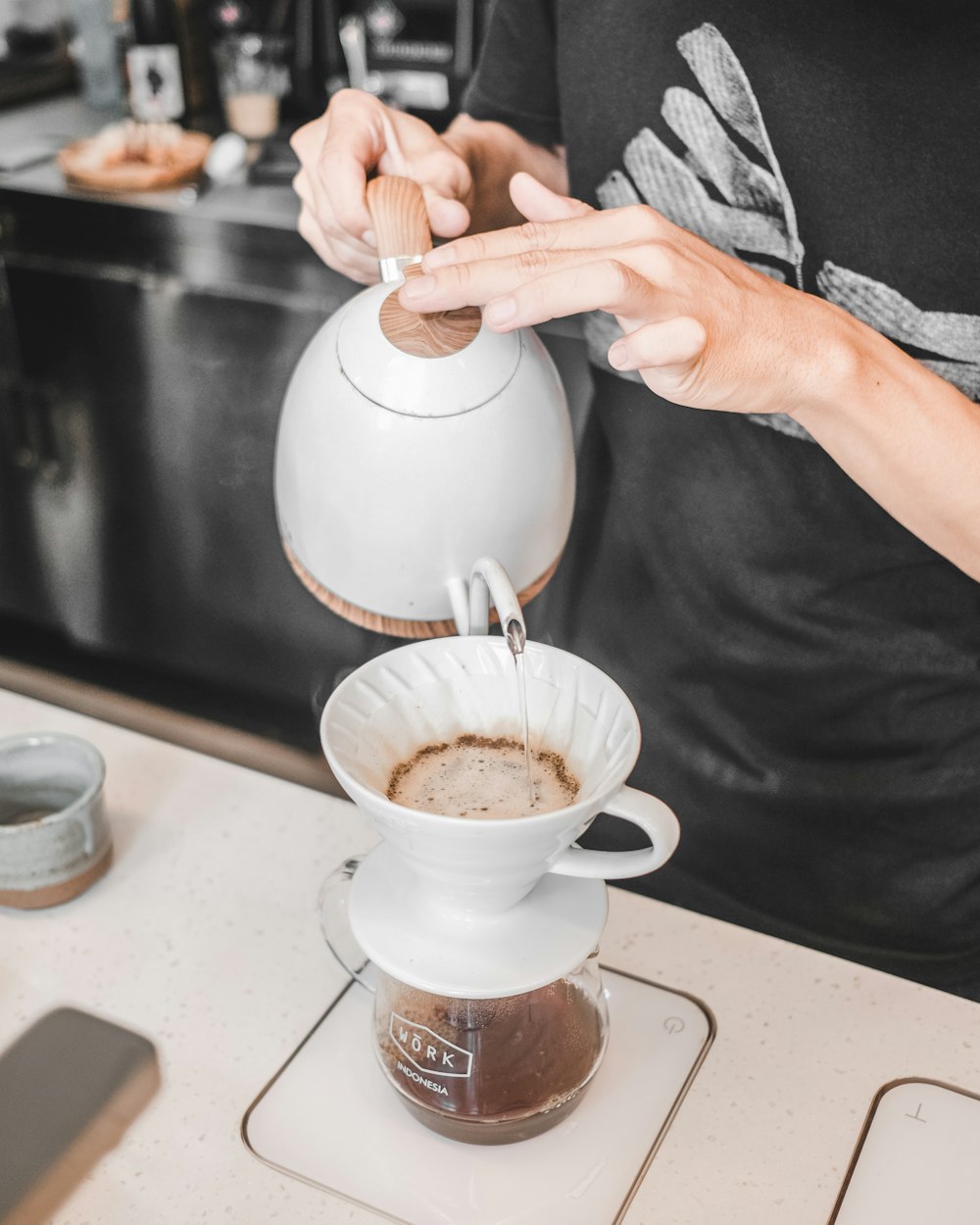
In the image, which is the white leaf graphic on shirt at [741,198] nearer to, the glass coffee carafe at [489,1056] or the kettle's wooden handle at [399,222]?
the kettle's wooden handle at [399,222]

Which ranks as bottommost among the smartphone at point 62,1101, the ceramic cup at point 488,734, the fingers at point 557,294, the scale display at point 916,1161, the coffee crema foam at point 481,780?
the scale display at point 916,1161

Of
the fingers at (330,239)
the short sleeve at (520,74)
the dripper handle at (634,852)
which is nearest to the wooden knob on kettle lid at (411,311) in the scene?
the fingers at (330,239)

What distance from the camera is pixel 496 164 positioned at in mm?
1186

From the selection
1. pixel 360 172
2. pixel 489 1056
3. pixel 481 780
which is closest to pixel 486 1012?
pixel 489 1056

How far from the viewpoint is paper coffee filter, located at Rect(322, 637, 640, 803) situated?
641 millimetres

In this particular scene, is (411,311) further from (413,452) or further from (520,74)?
(520,74)

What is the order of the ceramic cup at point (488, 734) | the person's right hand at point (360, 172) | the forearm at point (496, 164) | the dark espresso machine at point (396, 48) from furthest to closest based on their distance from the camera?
the dark espresso machine at point (396, 48) → the forearm at point (496, 164) → the person's right hand at point (360, 172) → the ceramic cup at point (488, 734)

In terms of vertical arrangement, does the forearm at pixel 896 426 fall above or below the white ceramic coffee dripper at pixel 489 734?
above

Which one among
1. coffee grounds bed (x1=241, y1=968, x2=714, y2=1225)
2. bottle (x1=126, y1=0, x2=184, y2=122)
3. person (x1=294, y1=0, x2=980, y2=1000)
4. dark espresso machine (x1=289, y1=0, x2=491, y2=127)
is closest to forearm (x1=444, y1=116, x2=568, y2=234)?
person (x1=294, y1=0, x2=980, y2=1000)

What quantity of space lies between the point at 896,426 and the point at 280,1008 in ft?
1.78

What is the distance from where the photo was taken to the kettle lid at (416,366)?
0.70 metres

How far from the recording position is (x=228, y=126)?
2594 millimetres

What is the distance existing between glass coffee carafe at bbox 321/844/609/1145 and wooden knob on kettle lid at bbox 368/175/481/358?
11.6 inches

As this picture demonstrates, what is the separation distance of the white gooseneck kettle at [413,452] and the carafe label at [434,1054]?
23 centimetres
